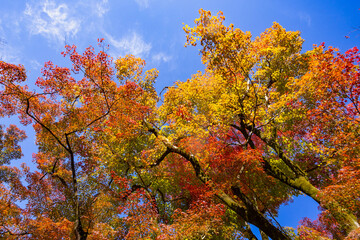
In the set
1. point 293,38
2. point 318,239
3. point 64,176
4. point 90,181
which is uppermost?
point 293,38

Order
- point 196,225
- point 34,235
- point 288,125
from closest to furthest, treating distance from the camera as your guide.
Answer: point 196,225, point 34,235, point 288,125

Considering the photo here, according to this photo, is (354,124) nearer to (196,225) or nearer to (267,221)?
(267,221)

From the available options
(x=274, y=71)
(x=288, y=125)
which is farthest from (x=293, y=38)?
(x=288, y=125)

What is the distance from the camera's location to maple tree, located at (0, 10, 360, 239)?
780cm

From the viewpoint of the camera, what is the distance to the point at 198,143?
40.9 ft

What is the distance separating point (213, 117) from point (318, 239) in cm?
739

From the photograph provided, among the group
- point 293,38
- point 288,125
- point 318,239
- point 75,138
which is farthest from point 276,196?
point 75,138

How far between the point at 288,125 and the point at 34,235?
16.3 metres

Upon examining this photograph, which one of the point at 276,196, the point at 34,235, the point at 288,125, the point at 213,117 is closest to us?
the point at 34,235

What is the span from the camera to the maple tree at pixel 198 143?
7797 mm

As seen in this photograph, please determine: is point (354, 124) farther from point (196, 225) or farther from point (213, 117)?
point (196, 225)

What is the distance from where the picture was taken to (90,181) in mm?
12336

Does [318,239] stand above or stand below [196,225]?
below

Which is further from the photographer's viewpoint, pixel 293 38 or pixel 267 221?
pixel 293 38
